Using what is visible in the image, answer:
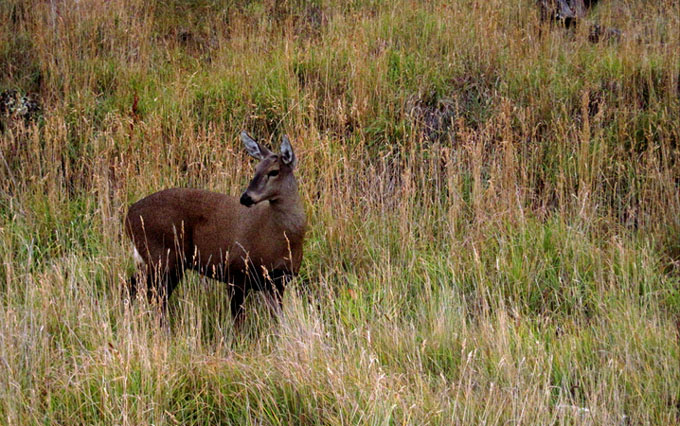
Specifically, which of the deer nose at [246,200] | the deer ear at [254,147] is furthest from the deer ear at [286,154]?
the deer nose at [246,200]

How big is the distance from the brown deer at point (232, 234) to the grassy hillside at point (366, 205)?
0.70 ft

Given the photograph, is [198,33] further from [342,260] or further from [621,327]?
[621,327]

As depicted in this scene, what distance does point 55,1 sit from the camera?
9.32 meters

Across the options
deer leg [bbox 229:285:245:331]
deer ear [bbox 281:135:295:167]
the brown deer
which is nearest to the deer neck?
the brown deer

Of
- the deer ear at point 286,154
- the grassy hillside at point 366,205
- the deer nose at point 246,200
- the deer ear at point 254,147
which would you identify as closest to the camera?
the grassy hillside at point 366,205

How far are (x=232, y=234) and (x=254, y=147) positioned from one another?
565 mm

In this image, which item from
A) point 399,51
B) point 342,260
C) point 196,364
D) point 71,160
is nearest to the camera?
point 196,364

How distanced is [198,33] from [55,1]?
5.71 feet

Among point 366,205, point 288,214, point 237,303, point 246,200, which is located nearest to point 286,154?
point 288,214

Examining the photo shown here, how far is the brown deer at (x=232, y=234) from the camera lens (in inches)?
189

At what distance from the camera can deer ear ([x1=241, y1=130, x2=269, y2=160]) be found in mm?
4902

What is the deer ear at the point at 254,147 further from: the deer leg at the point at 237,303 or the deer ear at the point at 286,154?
the deer leg at the point at 237,303

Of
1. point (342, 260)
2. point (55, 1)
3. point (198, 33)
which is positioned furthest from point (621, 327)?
point (55, 1)

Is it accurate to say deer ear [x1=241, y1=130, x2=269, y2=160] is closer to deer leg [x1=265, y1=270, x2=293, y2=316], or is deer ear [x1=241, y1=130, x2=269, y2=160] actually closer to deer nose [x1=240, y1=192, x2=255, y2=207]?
deer nose [x1=240, y1=192, x2=255, y2=207]
